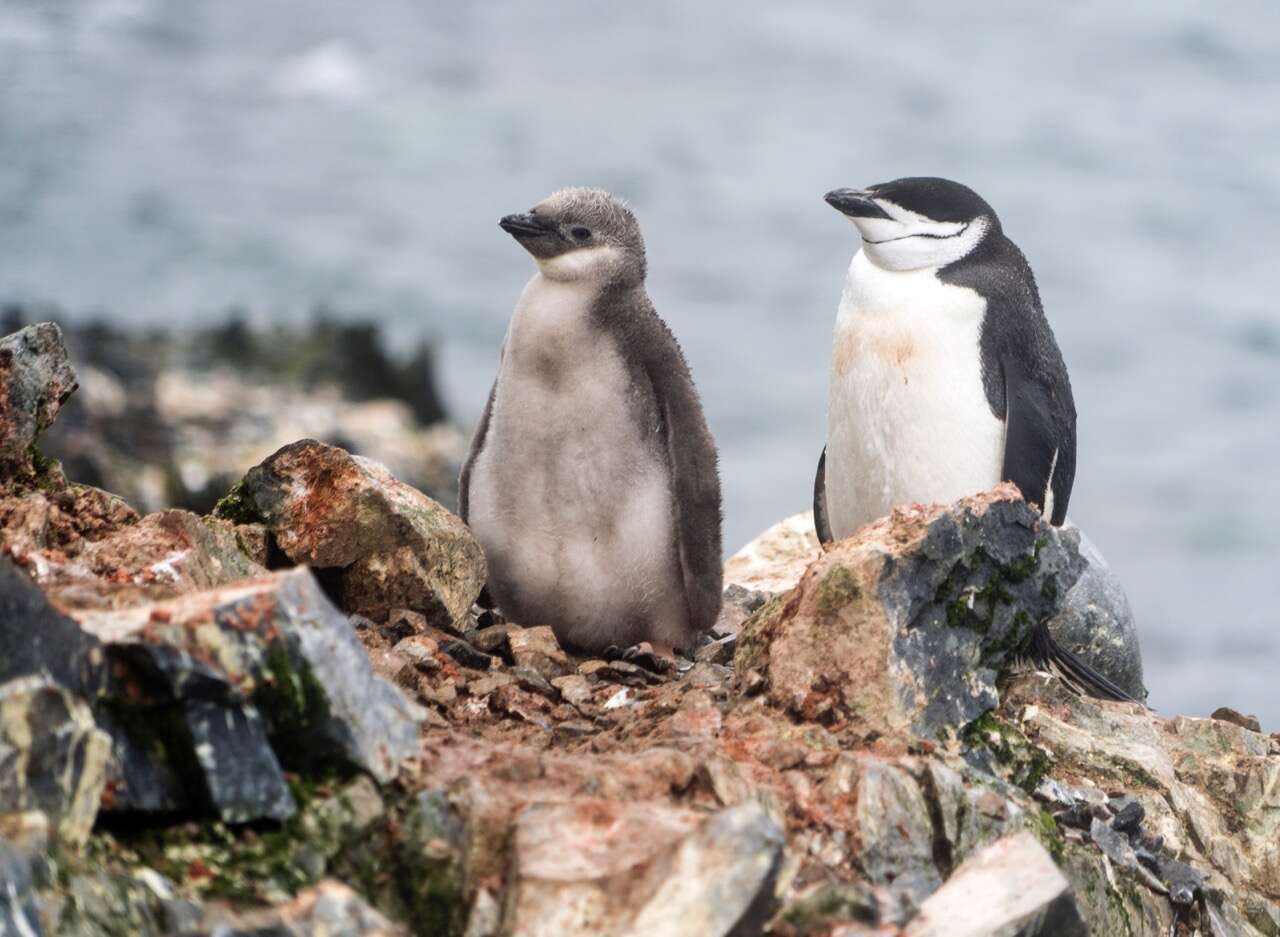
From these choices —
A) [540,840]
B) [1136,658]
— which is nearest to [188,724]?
[540,840]

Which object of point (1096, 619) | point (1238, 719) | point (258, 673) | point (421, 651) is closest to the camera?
point (258, 673)

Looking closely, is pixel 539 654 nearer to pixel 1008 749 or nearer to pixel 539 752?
pixel 539 752

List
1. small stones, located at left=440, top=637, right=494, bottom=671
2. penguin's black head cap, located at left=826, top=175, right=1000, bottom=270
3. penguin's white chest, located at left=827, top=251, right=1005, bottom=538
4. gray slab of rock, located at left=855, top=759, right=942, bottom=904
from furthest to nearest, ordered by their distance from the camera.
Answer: penguin's black head cap, located at left=826, top=175, right=1000, bottom=270 < penguin's white chest, located at left=827, top=251, right=1005, bottom=538 < small stones, located at left=440, top=637, right=494, bottom=671 < gray slab of rock, located at left=855, top=759, right=942, bottom=904

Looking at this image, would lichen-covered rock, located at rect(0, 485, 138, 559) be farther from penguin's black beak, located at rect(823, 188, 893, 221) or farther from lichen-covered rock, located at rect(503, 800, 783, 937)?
penguin's black beak, located at rect(823, 188, 893, 221)

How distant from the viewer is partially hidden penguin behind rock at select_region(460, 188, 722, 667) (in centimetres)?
674

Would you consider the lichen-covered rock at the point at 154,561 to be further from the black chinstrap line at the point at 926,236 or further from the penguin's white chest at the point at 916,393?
the black chinstrap line at the point at 926,236

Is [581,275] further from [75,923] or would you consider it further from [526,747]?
[75,923]

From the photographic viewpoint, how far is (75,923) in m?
3.32

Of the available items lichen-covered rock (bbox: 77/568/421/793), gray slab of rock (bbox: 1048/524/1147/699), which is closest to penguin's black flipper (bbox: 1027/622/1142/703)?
gray slab of rock (bbox: 1048/524/1147/699)

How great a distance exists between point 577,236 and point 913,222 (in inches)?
63.9

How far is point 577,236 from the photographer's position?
6.81 metres

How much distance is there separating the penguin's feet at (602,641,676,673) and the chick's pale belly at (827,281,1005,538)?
133 cm

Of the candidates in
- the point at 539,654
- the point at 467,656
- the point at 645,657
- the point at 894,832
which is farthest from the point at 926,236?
the point at 894,832

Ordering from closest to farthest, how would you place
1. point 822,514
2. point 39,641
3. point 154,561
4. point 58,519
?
point 39,641
point 154,561
point 58,519
point 822,514
